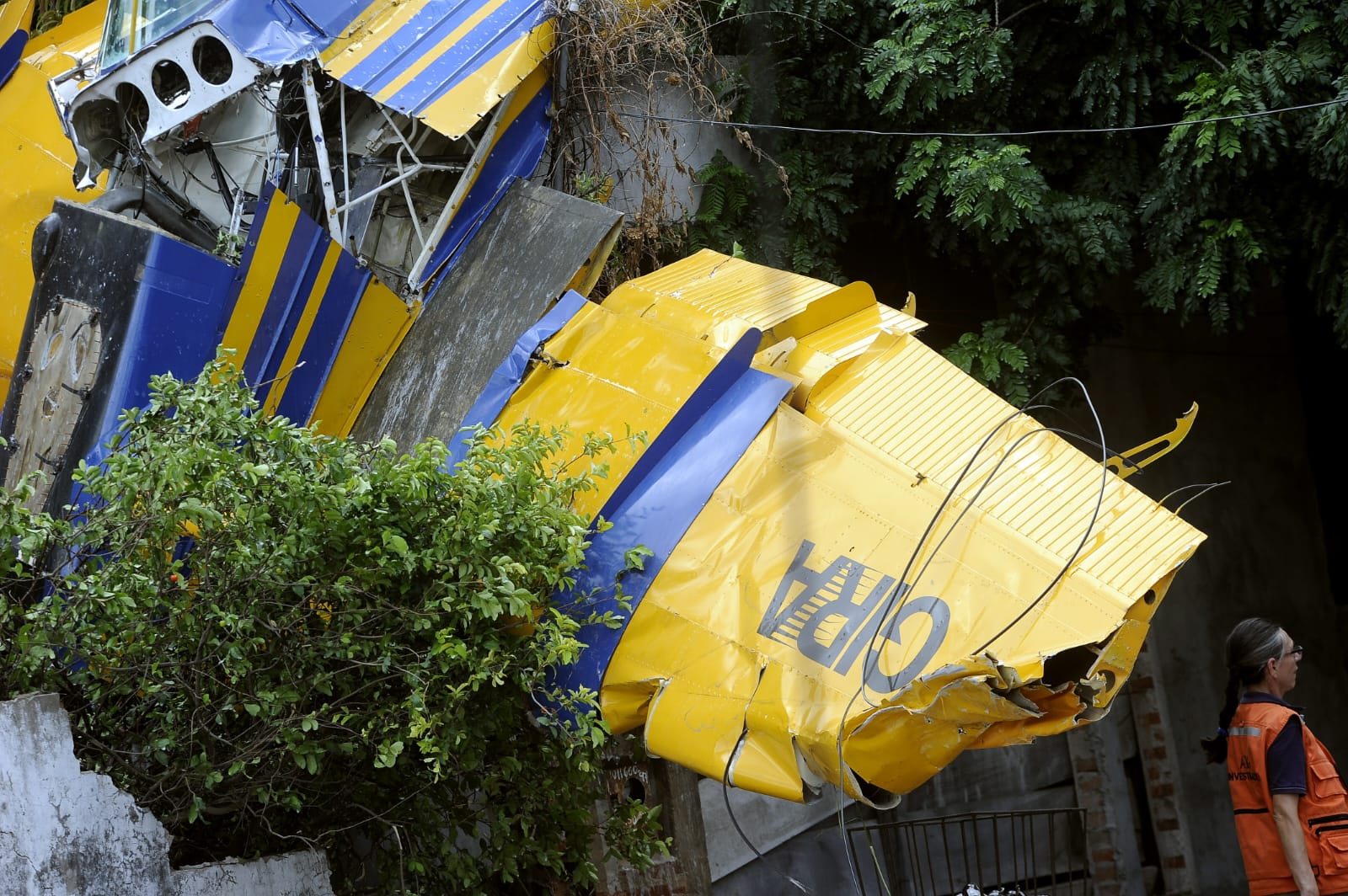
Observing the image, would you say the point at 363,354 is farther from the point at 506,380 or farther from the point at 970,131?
the point at 970,131

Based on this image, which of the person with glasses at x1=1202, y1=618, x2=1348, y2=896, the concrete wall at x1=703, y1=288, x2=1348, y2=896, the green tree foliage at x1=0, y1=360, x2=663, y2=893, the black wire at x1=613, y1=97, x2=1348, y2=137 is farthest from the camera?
the concrete wall at x1=703, y1=288, x2=1348, y2=896

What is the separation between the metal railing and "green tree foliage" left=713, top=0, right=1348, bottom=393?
2.73 meters

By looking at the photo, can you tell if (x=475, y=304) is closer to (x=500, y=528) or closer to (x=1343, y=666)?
(x=500, y=528)

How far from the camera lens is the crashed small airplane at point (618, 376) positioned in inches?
149

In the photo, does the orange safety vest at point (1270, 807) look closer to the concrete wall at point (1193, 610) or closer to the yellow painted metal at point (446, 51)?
the concrete wall at point (1193, 610)

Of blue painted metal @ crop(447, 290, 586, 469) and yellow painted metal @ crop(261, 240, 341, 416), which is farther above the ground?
yellow painted metal @ crop(261, 240, 341, 416)

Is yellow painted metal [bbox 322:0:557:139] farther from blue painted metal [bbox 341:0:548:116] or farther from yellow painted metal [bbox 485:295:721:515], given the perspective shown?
yellow painted metal [bbox 485:295:721:515]

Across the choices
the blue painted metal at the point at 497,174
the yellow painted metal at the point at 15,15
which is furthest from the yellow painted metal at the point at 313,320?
the yellow painted metal at the point at 15,15

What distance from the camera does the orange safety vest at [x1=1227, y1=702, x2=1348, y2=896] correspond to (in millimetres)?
3916

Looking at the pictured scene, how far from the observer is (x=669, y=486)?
4.31 metres

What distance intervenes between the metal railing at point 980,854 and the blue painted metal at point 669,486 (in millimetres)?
3541

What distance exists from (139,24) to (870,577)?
3809 millimetres

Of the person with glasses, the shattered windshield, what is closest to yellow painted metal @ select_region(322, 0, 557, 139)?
the shattered windshield

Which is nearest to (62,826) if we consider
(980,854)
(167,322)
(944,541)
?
(167,322)
